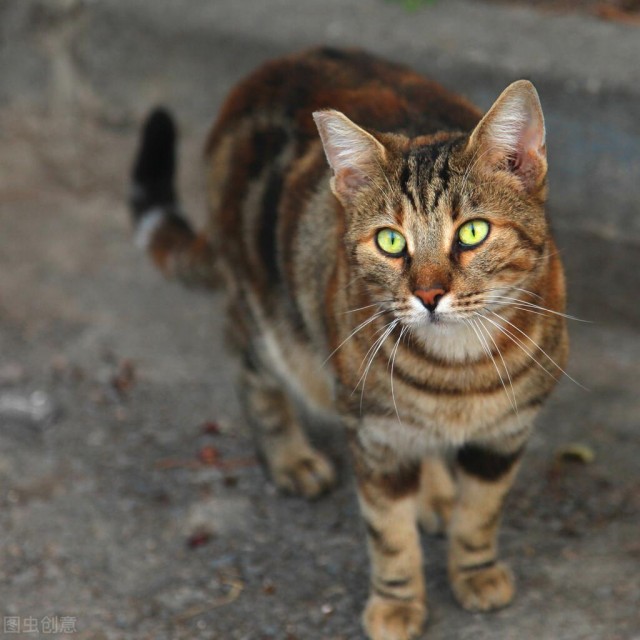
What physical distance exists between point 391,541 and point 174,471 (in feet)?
3.39

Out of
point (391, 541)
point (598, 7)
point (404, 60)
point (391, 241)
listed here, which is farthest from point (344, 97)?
point (598, 7)

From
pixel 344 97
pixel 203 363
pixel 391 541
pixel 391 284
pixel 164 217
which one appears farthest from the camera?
pixel 203 363

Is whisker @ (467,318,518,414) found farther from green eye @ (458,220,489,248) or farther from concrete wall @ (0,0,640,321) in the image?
concrete wall @ (0,0,640,321)

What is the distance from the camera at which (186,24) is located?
414cm

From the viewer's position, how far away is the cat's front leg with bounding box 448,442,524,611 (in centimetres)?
279

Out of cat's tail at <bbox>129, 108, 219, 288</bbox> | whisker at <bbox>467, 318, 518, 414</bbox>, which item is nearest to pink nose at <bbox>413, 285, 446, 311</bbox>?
whisker at <bbox>467, 318, 518, 414</bbox>

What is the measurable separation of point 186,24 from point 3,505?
1.90m

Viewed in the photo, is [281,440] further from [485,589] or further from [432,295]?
[432,295]

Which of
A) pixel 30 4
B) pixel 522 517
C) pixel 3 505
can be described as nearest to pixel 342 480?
pixel 522 517

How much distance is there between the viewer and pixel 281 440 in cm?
348

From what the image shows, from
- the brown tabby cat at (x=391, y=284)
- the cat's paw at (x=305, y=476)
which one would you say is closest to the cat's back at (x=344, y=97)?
the brown tabby cat at (x=391, y=284)

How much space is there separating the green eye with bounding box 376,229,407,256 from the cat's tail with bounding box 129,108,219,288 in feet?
3.94

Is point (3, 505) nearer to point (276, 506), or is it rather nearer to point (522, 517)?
point (276, 506)

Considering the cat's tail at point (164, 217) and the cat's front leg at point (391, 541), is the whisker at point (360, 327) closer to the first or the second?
the cat's front leg at point (391, 541)
